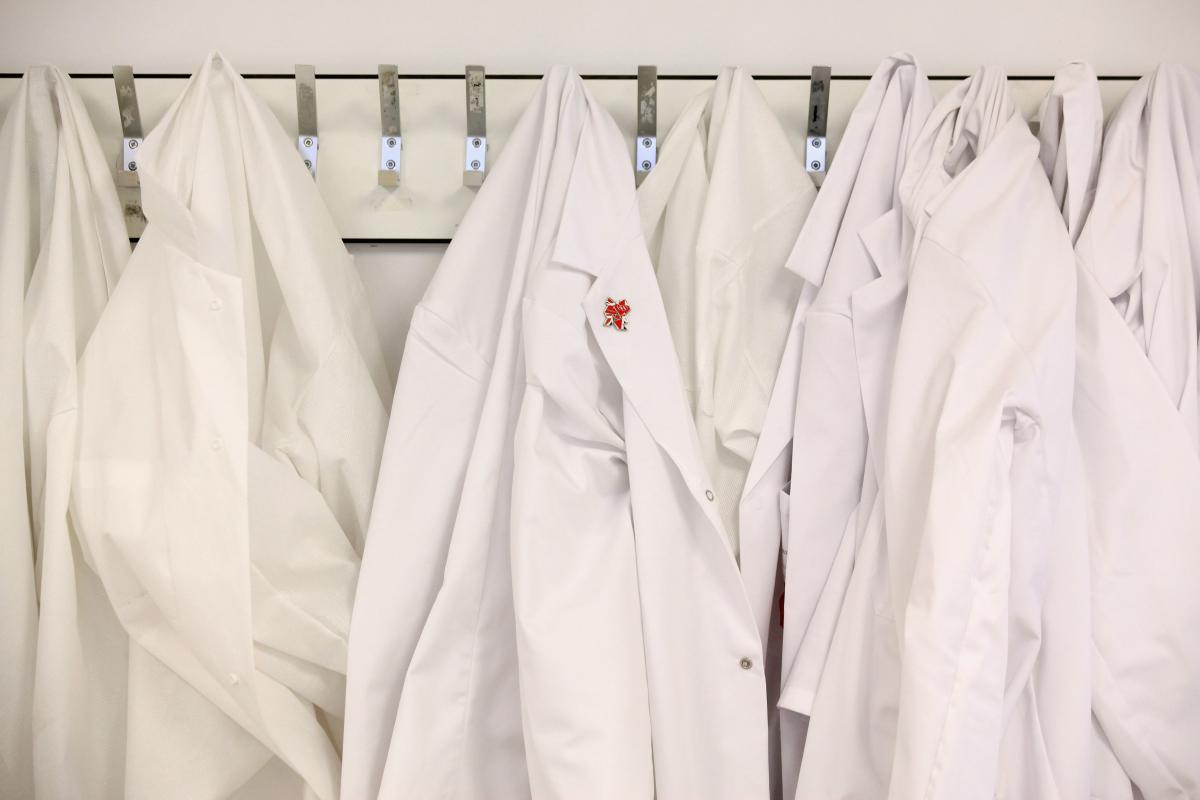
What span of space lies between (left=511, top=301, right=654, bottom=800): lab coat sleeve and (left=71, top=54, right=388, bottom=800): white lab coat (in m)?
0.22

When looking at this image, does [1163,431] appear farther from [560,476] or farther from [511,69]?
[511,69]

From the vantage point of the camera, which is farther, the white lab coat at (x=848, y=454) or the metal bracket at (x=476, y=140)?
the metal bracket at (x=476, y=140)

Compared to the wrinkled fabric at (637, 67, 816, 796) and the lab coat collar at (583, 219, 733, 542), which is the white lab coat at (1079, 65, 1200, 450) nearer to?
the wrinkled fabric at (637, 67, 816, 796)

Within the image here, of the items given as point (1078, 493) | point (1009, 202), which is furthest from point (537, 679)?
point (1009, 202)

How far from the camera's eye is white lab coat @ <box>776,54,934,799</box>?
0.93 m

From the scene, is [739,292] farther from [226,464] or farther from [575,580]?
[226,464]

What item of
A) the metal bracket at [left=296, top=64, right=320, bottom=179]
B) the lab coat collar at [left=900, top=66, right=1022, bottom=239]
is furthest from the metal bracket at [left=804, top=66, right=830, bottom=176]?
the metal bracket at [left=296, top=64, right=320, bottom=179]

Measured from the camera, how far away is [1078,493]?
924 mm

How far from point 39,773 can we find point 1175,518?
118cm

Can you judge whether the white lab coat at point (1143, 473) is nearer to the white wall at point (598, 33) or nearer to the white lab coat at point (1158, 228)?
the white lab coat at point (1158, 228)

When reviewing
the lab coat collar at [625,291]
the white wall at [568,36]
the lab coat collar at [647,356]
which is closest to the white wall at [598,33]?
the white wall at [568,36]

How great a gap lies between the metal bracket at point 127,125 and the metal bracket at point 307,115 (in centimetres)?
19

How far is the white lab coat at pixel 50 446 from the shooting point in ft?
3.10

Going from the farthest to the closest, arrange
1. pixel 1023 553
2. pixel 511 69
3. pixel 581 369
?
pixel 511 69, pixel 581 369, pixel 1023 553
